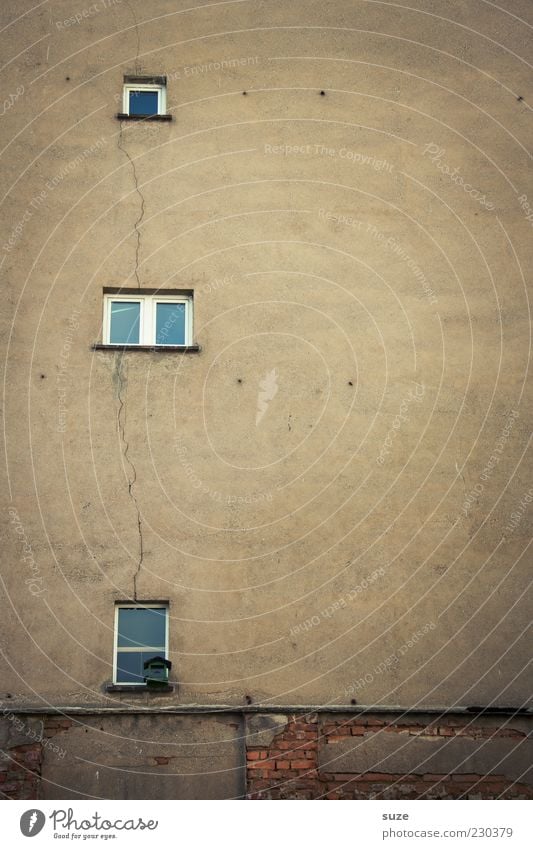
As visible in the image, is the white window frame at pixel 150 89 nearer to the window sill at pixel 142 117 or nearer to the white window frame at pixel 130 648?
the window sill at pixel 142 117

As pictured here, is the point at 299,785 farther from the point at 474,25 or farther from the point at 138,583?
the point at 474,25

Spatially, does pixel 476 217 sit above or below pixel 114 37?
below

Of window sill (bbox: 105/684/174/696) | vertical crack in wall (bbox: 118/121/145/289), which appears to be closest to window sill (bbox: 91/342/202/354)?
vertical crack in wall (bbox: 118/121/145/289)

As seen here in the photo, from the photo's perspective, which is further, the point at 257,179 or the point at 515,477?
the point at 257,179

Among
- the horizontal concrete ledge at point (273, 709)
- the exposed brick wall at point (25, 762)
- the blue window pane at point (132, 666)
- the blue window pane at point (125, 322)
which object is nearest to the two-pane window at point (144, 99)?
the blue window pane at point (125, 322)

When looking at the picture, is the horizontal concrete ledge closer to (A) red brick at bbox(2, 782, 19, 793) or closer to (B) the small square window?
(A) red brick at bbox(2, 782, 19, 793)

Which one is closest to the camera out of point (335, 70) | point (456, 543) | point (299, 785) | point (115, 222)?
point (299, 785)

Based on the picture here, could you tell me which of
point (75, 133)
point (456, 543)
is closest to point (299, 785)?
point (456, 543)
